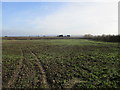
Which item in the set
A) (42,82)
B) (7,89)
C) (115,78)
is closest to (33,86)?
(42,82)

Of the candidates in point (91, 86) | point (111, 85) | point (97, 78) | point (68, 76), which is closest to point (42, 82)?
point (68, 76)

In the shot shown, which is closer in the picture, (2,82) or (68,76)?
(2,82)

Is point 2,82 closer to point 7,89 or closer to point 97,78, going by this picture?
point 7,89

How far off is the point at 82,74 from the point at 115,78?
1.88 metres

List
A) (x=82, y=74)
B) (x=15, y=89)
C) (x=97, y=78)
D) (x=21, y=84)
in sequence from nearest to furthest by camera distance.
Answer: (x=15, y=89) → (x=21, y=84) → (x=97, y=78) → (x=82, y=74)

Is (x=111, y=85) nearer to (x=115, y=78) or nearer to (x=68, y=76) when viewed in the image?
(x=115, y=78)

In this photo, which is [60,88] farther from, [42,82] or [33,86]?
[33,86]

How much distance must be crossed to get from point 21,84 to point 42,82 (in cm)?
109

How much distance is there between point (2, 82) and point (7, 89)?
2.71 feet

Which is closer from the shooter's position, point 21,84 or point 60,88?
point 60,88

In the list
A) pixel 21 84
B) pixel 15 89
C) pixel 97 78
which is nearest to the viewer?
pixel 15 89

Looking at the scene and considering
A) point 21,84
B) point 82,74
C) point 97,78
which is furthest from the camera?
point 82,74

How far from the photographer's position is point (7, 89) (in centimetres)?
429

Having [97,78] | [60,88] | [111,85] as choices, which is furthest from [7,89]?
[111,85]
